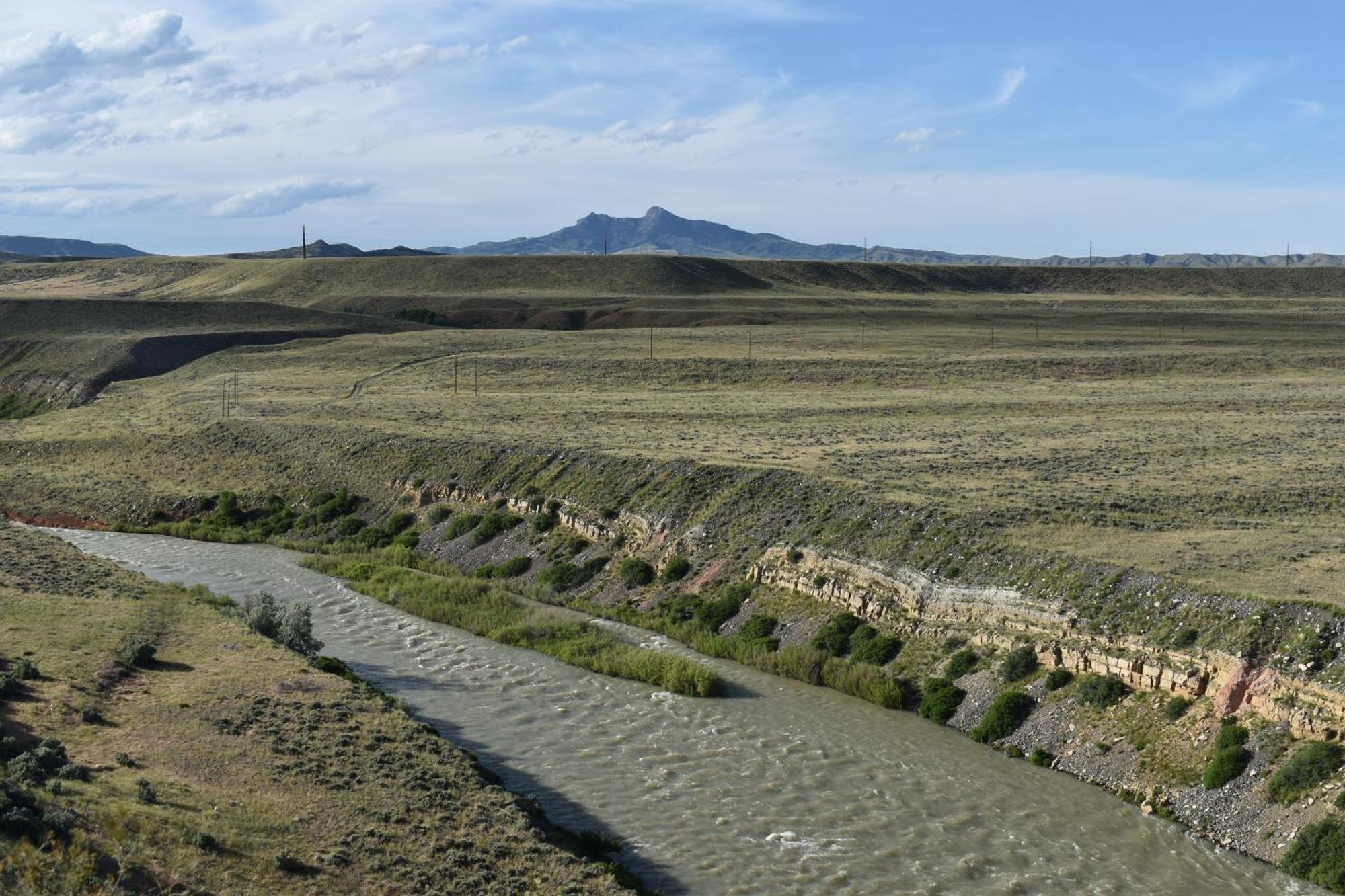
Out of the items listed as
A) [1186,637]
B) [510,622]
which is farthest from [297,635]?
[1186,637]

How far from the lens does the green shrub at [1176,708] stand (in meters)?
25.7

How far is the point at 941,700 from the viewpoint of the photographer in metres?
29.5

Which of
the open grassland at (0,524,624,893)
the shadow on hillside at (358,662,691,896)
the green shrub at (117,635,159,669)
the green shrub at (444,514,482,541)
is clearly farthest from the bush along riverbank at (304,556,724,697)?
the green shrub at (117,635,159,669)

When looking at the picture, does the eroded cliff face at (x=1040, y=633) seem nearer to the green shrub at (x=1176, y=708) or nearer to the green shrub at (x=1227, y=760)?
the green shrub at (x=1176, y=708)

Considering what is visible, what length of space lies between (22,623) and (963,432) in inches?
1510

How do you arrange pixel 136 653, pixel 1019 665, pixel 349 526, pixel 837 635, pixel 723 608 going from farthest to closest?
1. pixel 349 526
2. pixel 723 608
3. pixel 837 635
4. pixel 1019 665
5. pixel 136 653

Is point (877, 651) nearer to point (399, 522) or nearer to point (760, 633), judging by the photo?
point (760, 633)

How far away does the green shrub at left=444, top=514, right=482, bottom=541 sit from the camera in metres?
47.8

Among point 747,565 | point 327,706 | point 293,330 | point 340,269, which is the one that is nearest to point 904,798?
point 327,706

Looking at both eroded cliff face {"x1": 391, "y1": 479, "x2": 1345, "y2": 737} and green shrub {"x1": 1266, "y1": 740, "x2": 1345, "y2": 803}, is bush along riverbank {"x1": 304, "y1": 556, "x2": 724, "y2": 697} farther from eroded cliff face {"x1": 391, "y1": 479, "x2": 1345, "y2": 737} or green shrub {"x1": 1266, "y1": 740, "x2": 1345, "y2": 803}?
green shrub {"x1": 1266, "y1": 740, "x2": 1345, "y2": 803}

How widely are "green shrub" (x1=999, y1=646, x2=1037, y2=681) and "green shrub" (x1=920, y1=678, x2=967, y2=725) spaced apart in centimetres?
107

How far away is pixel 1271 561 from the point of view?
30859 mm

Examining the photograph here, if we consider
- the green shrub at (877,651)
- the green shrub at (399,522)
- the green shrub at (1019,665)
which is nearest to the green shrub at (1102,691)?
the green shrub at (1019,665)

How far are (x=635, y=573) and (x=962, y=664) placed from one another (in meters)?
13.6
